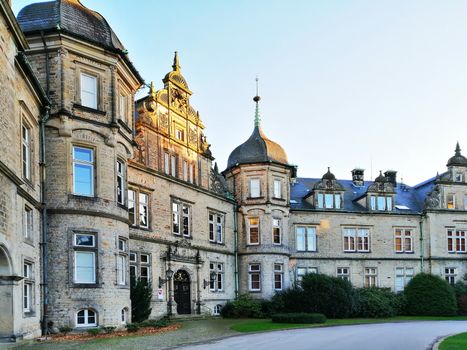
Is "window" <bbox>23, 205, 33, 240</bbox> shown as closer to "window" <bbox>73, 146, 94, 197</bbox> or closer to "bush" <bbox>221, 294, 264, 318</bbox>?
"window" <bbox>73, 146, 94, 197</bbox>

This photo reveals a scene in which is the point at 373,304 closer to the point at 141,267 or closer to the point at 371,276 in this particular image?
the point at 371,276

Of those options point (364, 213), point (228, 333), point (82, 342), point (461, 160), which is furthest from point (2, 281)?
point (461, 160)

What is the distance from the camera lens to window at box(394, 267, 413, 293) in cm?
4712

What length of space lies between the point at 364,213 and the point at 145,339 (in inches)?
1170

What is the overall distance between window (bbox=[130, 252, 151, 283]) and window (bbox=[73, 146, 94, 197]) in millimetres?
7208

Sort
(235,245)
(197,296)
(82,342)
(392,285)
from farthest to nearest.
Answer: (392,285)
(235,245)
(197,296)
(82,342)

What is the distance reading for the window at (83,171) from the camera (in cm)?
2261

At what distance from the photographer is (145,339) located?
2028 cm

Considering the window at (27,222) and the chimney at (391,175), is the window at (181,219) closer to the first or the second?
the window at (27,222)

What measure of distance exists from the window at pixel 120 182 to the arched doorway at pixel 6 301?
745 centimetres

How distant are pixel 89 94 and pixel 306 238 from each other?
84.5 ft

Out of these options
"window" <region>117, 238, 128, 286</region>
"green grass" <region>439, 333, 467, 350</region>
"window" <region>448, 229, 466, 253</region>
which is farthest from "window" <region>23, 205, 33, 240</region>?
"window" <region>448, 229, 466, 253</region>

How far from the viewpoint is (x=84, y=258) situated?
22375 mm

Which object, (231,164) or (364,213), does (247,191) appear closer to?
(231,164)
